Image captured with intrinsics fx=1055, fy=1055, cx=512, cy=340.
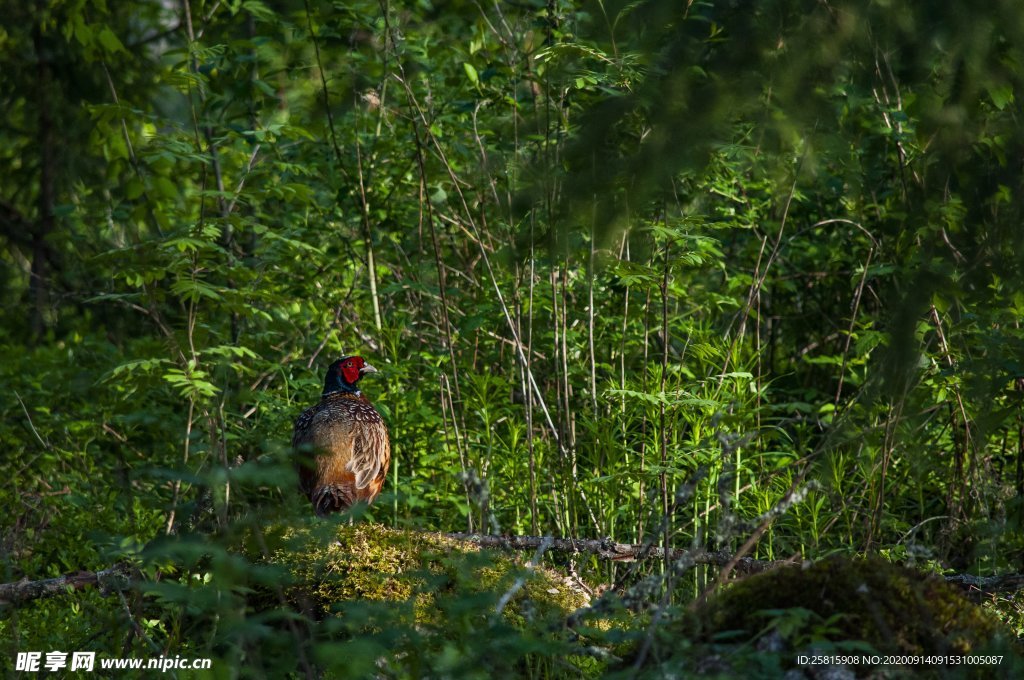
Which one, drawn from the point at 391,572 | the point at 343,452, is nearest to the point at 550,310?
the point at 343,452

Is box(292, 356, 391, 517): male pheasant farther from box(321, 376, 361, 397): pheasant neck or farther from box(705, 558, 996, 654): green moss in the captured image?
box(705, 558, 996, 654): green moss

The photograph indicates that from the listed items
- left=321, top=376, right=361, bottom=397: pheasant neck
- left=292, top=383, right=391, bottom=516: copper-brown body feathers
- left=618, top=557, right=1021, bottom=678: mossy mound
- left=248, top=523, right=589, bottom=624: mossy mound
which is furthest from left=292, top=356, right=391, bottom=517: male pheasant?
left=618, top=557, right=1021, bottom=678: mossy mound

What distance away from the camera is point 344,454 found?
601 cm

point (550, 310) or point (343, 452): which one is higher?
point (550, 310)

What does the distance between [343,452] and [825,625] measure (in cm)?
349

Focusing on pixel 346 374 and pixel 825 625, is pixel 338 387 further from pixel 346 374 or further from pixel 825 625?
pixel 825 625

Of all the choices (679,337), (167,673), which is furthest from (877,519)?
(167,673)

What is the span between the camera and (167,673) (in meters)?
3.86

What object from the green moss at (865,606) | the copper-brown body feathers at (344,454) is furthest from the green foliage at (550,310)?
the copper-brown body feathers at (344,454)

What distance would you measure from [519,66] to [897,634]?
459 centimetres

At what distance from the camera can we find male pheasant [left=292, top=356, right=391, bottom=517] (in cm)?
603

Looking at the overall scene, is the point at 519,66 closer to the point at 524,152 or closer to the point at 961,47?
the point at 524,152

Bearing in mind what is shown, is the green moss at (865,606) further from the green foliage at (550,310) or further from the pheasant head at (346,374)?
the pheasant head at (346,374)

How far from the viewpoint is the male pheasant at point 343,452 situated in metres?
6.03
